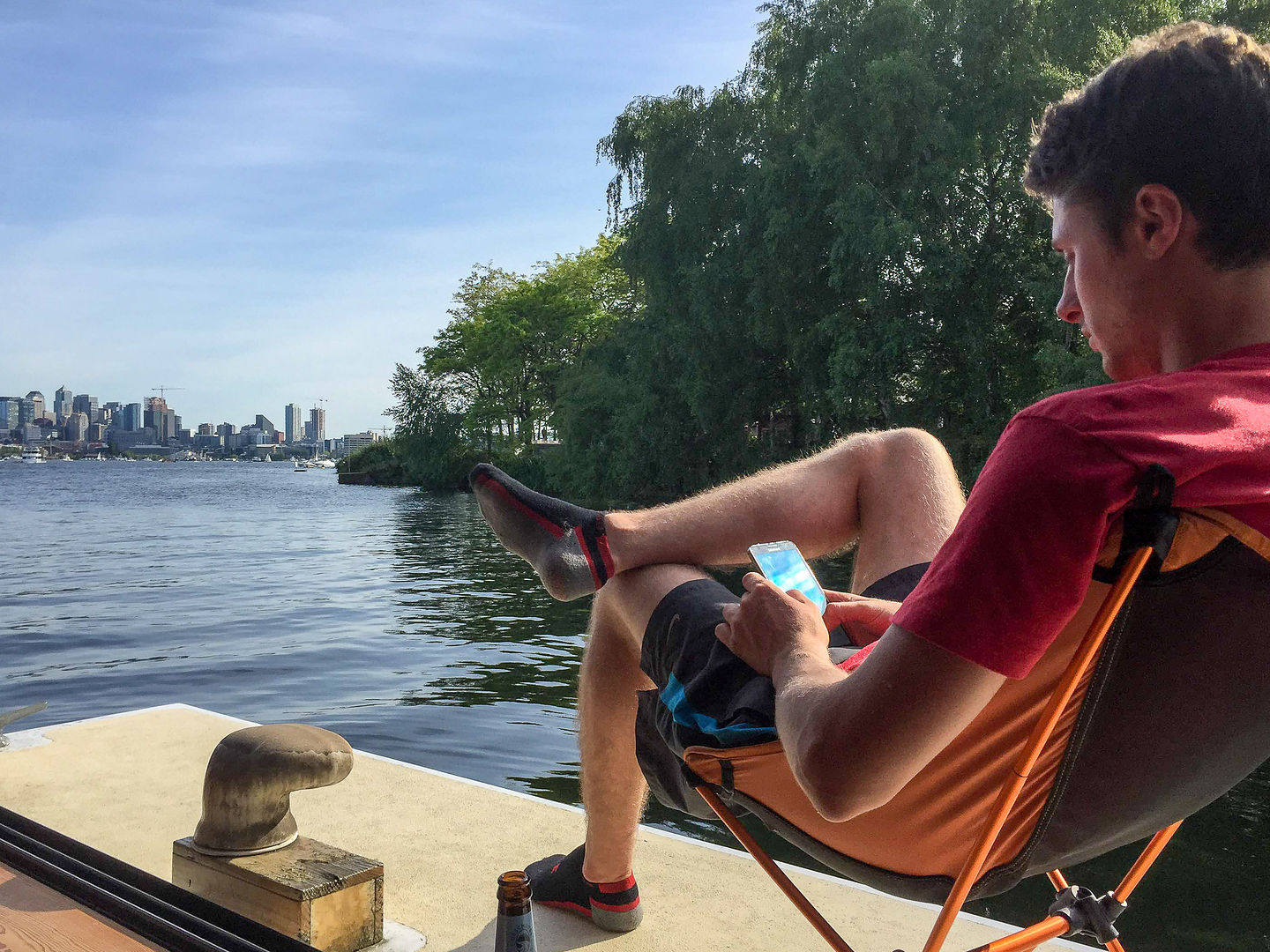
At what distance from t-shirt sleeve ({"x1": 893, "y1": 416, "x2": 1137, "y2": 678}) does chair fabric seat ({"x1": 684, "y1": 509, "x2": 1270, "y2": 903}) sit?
6cm

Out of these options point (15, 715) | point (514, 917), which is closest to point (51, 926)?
point (514, 917)

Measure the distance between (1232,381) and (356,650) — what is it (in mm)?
8576

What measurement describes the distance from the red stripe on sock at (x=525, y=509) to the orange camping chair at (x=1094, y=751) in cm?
53

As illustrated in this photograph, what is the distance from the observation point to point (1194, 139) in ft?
3.55

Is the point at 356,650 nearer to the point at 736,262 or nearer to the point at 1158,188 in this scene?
the point at 1158,188

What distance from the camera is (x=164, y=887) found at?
5.52 ft

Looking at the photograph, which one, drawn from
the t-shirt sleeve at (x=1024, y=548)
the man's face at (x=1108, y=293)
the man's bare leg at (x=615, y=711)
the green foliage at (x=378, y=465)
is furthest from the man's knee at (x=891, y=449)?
the green foliage at (x=378, y=465)

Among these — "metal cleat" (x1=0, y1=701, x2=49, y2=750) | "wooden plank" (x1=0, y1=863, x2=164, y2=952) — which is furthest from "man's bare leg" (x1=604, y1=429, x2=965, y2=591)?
"metal cleat" (x1=0, y1=701, x2=49, y2=750)

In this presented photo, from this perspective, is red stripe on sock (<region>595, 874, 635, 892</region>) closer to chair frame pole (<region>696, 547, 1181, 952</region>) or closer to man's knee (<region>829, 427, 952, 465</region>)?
chair frame pole (<region>696, 547, 1181, 952</region>)

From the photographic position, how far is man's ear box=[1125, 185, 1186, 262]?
3.58ft

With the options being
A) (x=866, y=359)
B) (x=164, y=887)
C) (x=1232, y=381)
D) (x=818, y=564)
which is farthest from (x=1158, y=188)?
(x=866, y=359)

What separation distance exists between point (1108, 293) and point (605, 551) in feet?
2.75

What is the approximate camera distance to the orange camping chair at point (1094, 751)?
102cm

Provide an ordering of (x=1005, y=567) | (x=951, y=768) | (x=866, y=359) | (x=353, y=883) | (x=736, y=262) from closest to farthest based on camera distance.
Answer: (x=1005, y=567), (x=951, y=768), (x=353, y=883), (x=866, y=359), (x=736, y=262)
